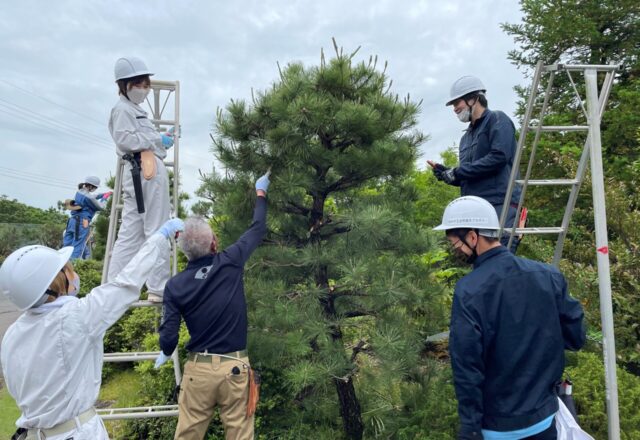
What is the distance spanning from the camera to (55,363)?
1.75 metres

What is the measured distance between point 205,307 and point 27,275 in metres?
1.05

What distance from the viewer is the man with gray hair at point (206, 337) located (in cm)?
261

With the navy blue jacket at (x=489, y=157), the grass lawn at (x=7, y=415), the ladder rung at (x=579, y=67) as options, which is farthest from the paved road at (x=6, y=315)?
the ladder rung at (x=579, y=67)

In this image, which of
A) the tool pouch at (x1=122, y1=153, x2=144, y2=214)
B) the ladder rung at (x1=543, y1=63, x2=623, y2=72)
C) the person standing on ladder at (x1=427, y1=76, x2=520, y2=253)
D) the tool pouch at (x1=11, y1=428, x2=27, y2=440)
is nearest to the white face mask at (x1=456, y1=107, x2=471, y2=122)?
the person standing on ladder at (x1=427, y1=76, x2=520, y2=253)

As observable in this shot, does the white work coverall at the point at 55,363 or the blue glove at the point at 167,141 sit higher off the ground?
the blue glove at the point at 167,141

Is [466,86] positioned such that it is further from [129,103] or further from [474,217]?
[129,103]

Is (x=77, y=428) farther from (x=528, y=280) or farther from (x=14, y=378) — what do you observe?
(x=528, y=280)

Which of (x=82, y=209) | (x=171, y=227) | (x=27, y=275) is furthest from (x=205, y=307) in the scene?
(x=82, y=209)

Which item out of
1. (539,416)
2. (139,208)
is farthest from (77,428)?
(539,416)

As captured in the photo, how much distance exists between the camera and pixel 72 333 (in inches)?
70.1

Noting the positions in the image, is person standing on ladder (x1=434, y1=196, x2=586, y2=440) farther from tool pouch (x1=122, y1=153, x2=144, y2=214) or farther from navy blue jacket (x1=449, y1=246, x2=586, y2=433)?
tool pouch (x1=122, y1=153, x2=144, y2=214)

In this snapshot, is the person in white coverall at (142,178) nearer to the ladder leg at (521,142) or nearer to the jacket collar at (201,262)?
the jacket collar at (201,262)

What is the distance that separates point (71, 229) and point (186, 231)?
240 inches

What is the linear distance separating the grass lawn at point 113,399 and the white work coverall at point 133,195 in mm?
1964
